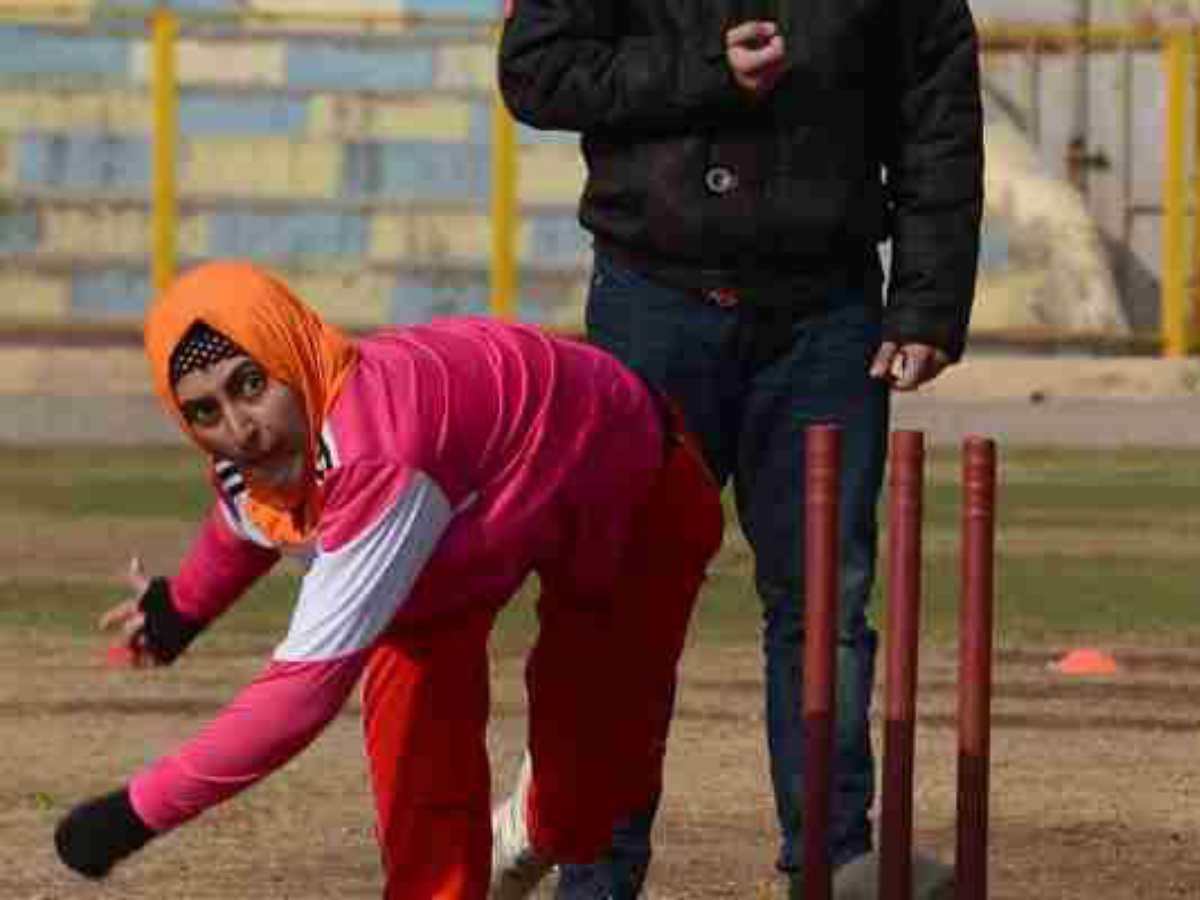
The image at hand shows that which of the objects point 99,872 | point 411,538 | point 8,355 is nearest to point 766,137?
point 411,538

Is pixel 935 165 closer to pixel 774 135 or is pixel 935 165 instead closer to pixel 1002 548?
pixel 774 135

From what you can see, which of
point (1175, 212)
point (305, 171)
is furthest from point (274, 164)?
point (1175, 212)

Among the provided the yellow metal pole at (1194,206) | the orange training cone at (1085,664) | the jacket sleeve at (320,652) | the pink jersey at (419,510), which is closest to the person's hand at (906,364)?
the pink jersey at (419,510)

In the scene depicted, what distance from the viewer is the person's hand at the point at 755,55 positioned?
828 centimetres

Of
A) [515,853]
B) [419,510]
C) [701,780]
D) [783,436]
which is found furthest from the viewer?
[701,780]

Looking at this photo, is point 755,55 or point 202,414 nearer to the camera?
point 202,414

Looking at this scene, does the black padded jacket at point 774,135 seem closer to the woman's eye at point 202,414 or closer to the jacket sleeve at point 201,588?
the jacket sleeve at point 201,588

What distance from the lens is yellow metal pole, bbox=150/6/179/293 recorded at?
83.5ft

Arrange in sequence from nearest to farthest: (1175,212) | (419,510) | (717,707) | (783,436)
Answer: (419,510)
(783,436)
(717,707)
(1175,212)

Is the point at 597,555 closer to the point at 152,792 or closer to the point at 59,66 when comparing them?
the point at 152,792

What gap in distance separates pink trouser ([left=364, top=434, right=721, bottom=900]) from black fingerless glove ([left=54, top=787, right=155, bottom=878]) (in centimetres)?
82

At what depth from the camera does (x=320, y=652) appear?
23.1 ft

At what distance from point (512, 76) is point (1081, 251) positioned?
1805cm

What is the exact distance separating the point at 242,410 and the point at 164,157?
18645mm
